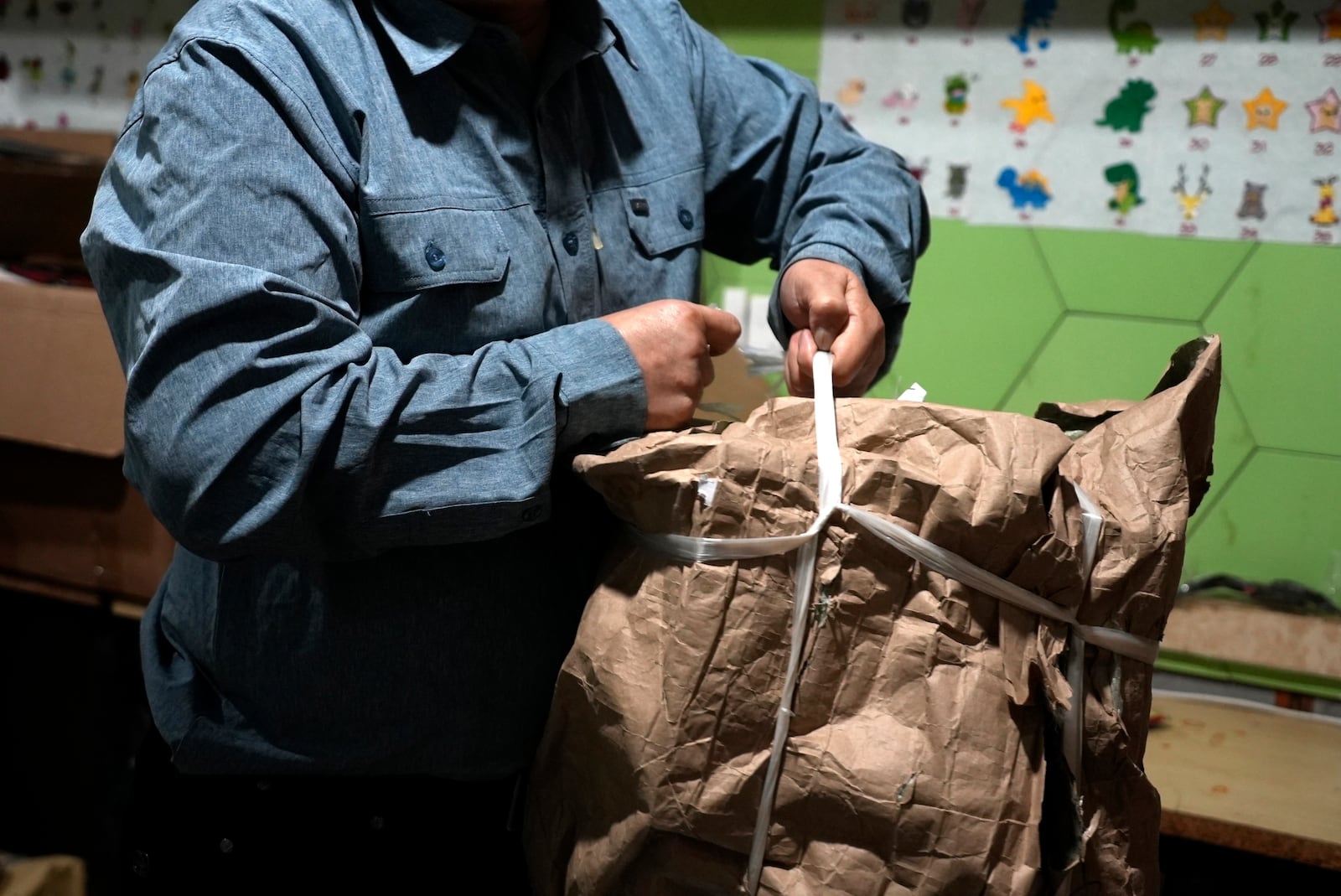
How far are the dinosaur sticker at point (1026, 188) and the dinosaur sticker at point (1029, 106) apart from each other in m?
0.06

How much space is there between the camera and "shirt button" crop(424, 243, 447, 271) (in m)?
0.70

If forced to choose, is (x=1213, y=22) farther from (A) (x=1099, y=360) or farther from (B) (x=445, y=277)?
(B) (x=445, y=277)

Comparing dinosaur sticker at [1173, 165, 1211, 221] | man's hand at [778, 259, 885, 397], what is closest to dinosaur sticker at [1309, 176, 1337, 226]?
dinosaur sticker at [1173, 165, 1211, 221]

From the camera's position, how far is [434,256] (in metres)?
0.70

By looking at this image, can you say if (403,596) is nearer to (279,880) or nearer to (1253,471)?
(279,880)

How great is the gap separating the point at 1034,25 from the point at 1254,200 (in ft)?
1.31

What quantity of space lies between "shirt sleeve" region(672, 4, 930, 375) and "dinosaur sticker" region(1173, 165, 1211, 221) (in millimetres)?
656

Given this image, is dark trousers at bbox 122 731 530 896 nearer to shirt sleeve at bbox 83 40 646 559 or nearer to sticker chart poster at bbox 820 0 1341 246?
shirt sleeve at bbox 83 40 646 559

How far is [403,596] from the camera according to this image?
2.42 ft

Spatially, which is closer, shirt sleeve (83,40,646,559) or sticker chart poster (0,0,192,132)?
shirt sleeve (83,40,646,559)

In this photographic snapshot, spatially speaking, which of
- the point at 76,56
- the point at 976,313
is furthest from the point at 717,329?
the point at 76,56

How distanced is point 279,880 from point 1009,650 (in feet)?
1.91

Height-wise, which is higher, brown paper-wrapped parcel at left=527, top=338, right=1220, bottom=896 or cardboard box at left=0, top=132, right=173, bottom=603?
brown paper-wrapped parcel at left=527, top=338, right=1220, bottom=896

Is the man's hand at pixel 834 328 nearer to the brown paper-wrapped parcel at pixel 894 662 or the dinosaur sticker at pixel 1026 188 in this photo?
the brown paper-wrapped parcel at pixel 894 662
